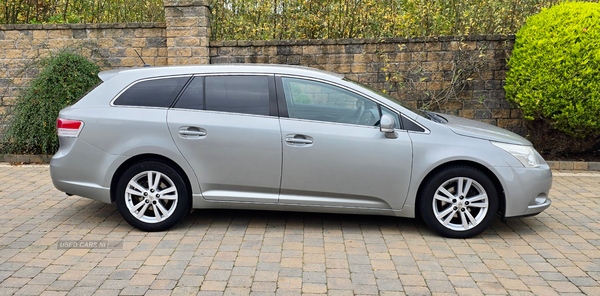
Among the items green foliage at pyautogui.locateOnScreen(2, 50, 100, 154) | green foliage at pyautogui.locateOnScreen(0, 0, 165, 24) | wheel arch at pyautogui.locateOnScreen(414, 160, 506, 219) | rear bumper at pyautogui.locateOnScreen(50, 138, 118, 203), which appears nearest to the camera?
wheel arch at pyautogui.locateOnScreen(414, 160, 506, 219)

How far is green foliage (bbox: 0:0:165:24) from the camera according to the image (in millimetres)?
10414

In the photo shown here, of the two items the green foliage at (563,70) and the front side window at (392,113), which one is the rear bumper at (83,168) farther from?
the green foliage at (563,70)

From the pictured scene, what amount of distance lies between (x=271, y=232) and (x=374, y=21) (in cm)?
583

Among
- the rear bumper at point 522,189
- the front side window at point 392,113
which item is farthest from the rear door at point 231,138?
the rear bumper at point 522,189

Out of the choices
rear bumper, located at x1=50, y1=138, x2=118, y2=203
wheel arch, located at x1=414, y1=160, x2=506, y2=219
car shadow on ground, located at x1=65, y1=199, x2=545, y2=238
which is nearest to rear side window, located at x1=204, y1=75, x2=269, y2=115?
rear bumper, located at x1=50, y1=138, x2=118, y2=203

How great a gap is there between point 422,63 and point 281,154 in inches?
203

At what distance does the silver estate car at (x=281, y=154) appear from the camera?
504cm

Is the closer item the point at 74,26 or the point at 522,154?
the point at 522,154

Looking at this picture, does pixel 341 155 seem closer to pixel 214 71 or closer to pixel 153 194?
pixel 214 71

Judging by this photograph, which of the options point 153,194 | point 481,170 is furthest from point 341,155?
point 153,194

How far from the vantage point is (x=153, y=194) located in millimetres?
5176

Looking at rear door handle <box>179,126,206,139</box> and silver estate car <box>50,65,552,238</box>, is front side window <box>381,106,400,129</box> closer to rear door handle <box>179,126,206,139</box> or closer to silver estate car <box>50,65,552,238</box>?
silver estate car <box>50,65,552,238</box>

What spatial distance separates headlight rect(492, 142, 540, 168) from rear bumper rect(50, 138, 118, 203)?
12.4ft

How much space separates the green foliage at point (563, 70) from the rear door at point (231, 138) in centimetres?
496
